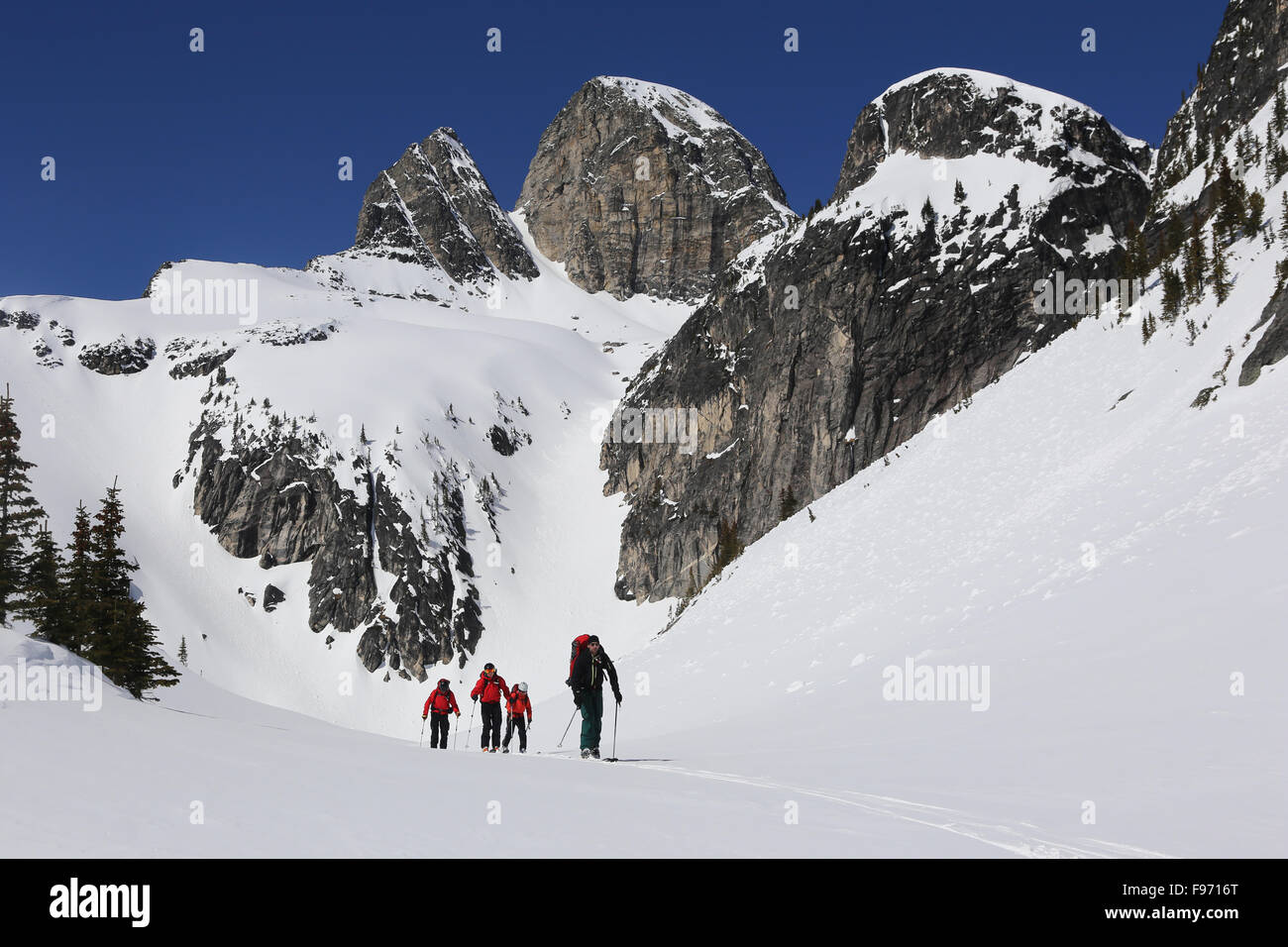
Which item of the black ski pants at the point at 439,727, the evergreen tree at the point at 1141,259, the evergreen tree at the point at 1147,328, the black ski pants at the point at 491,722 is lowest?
the black ski pants at the point at 439,727

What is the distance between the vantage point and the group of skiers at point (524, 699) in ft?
45.3

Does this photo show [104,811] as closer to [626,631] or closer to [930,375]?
[930,375]

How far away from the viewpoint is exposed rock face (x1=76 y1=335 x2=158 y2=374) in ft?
349

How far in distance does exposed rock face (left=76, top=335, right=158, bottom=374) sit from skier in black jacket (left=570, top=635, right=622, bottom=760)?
11374 cm

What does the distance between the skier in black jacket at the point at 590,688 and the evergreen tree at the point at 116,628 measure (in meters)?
15.7

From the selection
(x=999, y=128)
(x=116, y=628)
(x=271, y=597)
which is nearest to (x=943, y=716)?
(x=116, y=628)

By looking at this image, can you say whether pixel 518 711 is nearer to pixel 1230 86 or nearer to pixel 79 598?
pixel 79 598

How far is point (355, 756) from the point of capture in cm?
931

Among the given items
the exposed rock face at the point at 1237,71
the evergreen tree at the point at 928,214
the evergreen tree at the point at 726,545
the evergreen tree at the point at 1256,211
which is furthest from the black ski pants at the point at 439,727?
the evergreen tree at the point at 928,214

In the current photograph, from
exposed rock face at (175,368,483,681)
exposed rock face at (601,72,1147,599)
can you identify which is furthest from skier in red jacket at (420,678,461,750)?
exposed rock face at (175,368,483,681)

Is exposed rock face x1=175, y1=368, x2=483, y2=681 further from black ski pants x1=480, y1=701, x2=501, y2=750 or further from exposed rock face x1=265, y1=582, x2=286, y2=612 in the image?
black ski pants x1=480, y1=701, x2=501, y2=750

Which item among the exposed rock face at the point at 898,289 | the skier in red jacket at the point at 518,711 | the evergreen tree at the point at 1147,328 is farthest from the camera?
the exposed rock face at the point at 898,289

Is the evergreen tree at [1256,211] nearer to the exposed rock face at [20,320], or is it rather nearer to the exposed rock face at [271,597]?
the exposed rock face at [271,597]
